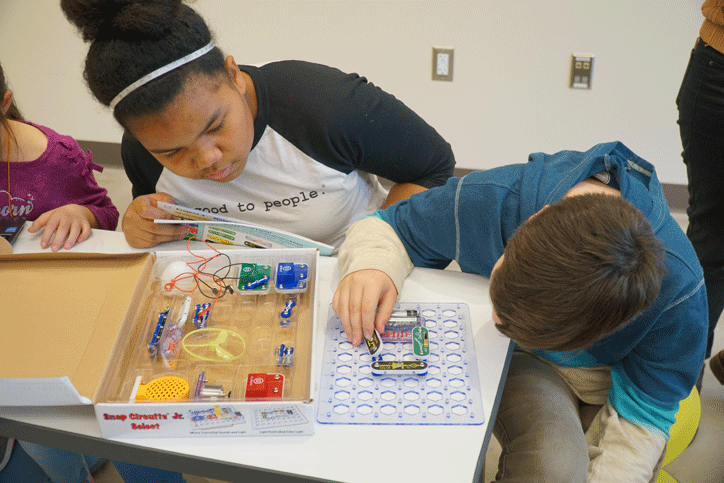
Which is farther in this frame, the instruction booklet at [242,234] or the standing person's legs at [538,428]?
the instruction booklet at [242,234]

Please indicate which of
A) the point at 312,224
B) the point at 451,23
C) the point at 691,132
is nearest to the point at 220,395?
the point at 312,224

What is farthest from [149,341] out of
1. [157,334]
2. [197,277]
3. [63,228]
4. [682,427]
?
[682,427]

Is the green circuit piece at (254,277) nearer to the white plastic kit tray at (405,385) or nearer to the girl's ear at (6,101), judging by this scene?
the white plastic kit tray at (405,385)

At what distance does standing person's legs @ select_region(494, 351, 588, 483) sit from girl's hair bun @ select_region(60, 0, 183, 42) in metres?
0.75

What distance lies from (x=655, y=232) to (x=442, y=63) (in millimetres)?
1713

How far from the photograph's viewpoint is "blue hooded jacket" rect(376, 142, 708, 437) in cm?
82

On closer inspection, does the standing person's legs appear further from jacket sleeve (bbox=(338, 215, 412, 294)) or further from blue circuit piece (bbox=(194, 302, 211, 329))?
blue circuit piece (bbox=(194, 302, 211, 329))

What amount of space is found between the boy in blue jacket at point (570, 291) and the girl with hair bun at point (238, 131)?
176mm

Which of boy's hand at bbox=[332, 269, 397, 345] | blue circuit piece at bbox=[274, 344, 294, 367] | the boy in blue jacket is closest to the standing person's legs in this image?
the boy in blue jacket

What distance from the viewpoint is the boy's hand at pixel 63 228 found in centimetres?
108

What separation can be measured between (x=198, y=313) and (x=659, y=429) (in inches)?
26.8

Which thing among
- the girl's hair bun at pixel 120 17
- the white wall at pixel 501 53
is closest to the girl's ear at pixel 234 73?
the girl's hair bun at pixel 120 17

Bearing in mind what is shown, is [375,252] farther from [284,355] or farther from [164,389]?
[164,389]

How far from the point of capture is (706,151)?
4.26 ft
